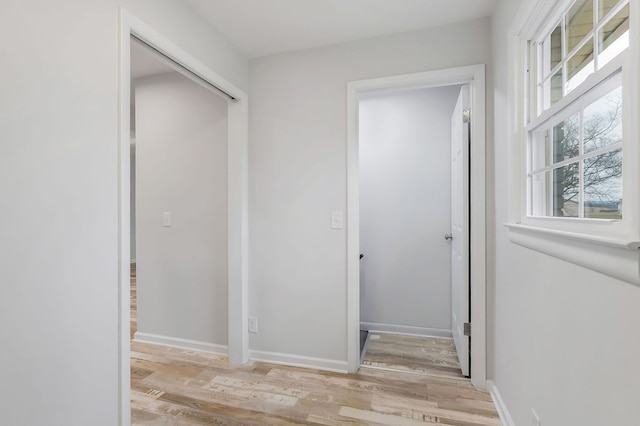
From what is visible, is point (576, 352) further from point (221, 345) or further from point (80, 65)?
point (221, 345)

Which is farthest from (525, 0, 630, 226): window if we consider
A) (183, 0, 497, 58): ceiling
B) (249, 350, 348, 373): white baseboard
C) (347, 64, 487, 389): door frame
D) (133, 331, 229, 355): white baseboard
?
(133, 331, 229, 355): white baseboard

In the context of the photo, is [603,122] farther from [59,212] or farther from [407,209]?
[407,209]

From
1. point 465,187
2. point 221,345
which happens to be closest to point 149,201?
point 221,345

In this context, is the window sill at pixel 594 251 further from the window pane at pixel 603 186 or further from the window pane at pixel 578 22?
the window pane at pixel 578 22

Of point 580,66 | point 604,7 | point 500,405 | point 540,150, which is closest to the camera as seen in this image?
point 604,7

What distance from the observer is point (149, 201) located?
9.05 ft

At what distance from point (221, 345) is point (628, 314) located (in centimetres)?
258

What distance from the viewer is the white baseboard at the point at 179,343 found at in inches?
101

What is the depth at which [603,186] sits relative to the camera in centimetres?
92

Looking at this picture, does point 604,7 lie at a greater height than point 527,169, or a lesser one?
greater

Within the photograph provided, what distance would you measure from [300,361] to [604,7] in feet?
8.32

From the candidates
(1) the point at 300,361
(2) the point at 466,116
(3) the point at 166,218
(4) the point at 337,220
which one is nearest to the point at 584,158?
(2) the point at 466,116

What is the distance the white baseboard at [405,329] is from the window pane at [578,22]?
2513 millimetres

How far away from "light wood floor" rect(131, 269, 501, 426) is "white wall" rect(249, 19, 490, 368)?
0.26 m
